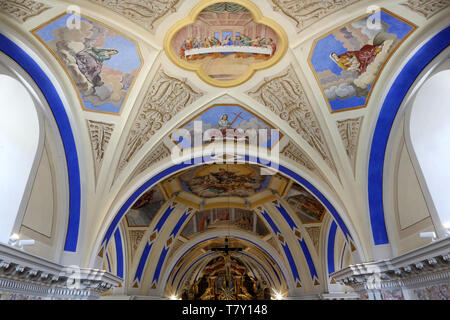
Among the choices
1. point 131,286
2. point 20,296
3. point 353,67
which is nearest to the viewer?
point 20,296

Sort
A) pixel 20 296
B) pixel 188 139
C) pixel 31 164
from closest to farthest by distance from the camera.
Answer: pixel 20 296 → pixel 31 164 → pixel 188 139

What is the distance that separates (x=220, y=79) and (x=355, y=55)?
11.4 ft

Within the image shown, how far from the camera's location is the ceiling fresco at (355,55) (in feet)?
23.0

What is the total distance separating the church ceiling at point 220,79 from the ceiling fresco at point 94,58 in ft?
0.08

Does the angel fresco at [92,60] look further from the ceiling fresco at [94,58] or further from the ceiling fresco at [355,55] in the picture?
the ceiling fresco at [355,55]

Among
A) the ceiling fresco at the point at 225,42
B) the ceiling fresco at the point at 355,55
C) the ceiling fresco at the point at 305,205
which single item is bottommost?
the ceiling fresco at the point at 305,205

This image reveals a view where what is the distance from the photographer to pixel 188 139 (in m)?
10.1

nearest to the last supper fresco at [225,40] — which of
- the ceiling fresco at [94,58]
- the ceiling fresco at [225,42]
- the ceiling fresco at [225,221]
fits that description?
the ceiling fresco at [225,42]

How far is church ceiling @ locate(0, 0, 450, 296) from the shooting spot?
22.6 feet

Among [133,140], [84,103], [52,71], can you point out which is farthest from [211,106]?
[52,71]

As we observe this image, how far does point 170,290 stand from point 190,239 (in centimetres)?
429

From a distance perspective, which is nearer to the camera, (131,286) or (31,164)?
(31,164)
